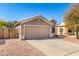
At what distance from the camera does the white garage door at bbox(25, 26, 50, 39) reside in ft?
60.2

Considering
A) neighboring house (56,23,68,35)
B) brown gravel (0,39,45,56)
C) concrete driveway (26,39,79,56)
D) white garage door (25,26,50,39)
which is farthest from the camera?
neighboring house (56,23,68,35)

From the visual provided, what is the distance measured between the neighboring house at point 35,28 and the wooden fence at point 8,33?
67.6 inches

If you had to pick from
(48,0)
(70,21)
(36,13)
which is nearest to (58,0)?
(48,0)

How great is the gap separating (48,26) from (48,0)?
1101cm

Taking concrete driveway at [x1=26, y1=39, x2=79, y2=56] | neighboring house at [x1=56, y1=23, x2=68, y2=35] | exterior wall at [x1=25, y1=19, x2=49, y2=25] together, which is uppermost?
exterior wall at [x1=25, y1=19, x2=49, y2=25]

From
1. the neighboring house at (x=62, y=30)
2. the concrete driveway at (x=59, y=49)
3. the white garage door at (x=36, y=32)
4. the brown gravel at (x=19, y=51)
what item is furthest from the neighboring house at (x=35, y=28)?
the neighboring house at (x=62, y=30)

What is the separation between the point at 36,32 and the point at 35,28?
1.62 feet

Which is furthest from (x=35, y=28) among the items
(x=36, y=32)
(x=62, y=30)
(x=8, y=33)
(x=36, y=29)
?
(x=62, y=30)

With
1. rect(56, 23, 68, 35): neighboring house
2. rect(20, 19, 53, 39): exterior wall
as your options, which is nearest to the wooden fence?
rect(20, 19, 53, 39): exterior wall

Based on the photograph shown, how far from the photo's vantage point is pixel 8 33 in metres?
19.8

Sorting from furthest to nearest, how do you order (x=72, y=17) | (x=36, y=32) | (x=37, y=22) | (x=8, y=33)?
(x=8, y=33) → (x=37, y=22) → (x=36, y=32) → (x=72, y=17)

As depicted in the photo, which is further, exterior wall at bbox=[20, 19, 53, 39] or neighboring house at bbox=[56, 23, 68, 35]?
neighboring house at bbox=[56, 23, 68, 35]

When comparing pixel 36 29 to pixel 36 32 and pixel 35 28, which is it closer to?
pixel 35 28

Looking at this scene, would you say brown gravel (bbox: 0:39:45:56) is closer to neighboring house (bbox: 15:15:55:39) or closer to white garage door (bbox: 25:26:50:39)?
neighboring house (bbox: 15:15:55:39)
